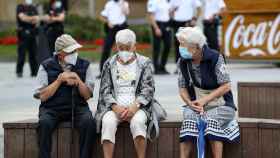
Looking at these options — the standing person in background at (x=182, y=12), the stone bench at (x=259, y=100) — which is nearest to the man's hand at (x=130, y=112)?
the stone bench at (x=259, y=100)

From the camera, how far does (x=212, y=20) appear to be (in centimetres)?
1931

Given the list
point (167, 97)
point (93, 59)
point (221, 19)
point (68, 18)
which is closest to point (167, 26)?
point (221, 19)

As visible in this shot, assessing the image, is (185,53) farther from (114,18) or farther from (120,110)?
(114,18)

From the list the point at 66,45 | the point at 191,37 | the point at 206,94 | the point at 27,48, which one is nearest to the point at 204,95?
the point at 206,94

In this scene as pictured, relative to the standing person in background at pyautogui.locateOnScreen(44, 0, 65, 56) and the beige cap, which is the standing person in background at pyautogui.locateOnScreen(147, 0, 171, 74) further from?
the beige cap

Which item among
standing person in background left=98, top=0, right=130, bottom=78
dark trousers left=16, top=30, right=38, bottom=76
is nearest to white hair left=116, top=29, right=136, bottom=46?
standing person in background left=98, top=0, right=130, bottom=78

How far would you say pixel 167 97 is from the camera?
14.0m

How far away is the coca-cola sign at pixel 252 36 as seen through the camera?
2042cm

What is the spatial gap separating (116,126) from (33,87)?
26.8 feet

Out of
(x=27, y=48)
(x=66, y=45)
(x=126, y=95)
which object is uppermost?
(x=66, y=45)

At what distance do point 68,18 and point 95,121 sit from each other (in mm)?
28645

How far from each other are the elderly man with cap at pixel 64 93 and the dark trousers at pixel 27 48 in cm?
1055

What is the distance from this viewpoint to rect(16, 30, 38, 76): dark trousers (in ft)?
62.8

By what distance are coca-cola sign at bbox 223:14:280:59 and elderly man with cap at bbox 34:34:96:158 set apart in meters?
12.2
